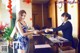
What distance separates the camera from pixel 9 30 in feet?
3.16

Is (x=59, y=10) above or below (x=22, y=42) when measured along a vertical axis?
above

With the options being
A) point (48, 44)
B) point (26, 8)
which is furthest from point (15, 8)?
point (48, 44)

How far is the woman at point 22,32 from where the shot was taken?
926 millimetres

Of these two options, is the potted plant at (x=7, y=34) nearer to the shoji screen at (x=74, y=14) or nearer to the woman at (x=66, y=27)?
the woman at (x=66, y=27)

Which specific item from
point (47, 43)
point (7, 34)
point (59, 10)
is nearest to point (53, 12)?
point (59, 10)

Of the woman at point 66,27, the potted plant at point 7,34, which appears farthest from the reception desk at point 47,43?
the potted plant at point 7,34

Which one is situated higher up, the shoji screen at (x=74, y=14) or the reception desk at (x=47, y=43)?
the shoji screen at (x=74, y=14)

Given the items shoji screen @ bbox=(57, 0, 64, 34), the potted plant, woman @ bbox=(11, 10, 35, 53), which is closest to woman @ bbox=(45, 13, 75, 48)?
shoji screen @ bbox=(57, 0, 64, 34)

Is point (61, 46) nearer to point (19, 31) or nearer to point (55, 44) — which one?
point (55, 44)

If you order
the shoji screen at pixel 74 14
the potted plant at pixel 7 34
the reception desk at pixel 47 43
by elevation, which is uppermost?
the shoji screen at pixel 74 14

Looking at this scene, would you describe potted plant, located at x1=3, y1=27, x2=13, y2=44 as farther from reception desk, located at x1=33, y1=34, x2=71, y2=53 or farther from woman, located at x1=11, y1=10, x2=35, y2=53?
reception desk, located at x1=33, y1=34, x2=71, y2=53

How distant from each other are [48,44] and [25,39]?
0.51 feet

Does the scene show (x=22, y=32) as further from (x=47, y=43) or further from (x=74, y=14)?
(x=74, y=14)

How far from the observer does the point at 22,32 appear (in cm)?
93
